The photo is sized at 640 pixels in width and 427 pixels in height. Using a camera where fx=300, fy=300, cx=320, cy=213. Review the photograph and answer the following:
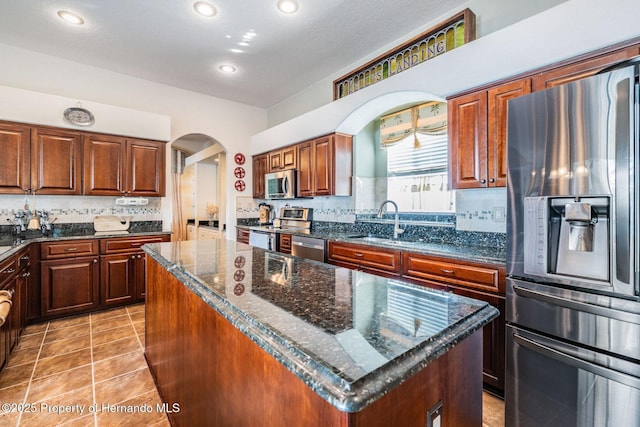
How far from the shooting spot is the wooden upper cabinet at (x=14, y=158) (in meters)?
3.15

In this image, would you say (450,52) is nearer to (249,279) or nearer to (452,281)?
(452,281)

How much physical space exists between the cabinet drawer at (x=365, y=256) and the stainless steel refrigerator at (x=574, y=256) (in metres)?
0.95

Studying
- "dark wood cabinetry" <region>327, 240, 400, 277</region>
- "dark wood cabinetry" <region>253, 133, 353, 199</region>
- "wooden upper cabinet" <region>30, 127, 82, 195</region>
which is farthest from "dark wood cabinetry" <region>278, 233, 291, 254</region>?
"wooden upper cabinet" <region>30, 127, 82, 195</region>

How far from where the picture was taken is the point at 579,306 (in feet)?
4.67

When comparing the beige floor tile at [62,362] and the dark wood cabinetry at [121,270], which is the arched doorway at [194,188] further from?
the beige floor tile at [62,362]

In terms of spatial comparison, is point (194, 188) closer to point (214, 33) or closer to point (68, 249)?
point (68, 249)

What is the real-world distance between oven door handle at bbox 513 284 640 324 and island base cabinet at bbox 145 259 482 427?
90 centimetres

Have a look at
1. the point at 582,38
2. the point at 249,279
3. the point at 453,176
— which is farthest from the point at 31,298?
the point at 582,38

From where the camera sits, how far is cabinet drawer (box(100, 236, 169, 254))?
347 centimetres

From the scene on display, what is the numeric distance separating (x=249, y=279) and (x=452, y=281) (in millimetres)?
1538

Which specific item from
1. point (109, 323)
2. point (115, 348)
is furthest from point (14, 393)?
point (109, 323)

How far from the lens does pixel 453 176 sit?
2438 millimetres

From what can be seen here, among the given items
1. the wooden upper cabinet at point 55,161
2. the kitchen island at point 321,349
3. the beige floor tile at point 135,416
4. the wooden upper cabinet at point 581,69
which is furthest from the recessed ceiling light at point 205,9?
the beige floor tile at point 135,416

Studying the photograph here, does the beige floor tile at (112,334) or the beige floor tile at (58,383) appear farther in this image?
the beige floor tile at (112,334)
